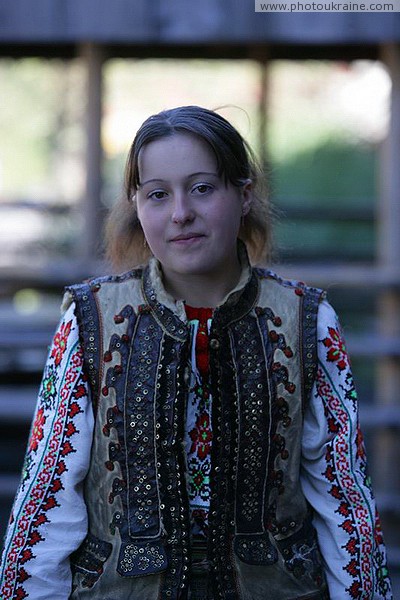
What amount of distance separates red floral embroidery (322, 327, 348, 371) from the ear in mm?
298

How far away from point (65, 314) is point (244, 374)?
380 mm

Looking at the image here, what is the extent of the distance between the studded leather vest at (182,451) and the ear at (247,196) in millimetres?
169

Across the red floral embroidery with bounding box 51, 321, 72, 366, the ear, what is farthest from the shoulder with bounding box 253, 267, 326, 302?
the red floral embroidery with bounding box 51, 321, 72, 366

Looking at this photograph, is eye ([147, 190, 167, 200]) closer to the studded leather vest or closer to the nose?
the nose

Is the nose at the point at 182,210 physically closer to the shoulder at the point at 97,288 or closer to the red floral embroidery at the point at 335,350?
the shoulder at the point at 97,288

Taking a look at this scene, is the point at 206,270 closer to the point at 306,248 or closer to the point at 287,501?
the point at 287,501

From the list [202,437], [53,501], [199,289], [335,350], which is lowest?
[53,501]

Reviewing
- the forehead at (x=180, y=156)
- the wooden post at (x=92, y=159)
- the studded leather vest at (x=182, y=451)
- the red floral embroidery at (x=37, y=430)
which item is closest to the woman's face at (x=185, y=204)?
the forehead at (x=180, y=156)

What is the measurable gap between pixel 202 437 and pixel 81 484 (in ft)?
0.83

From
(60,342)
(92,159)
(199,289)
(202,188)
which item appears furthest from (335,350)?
(92,159)

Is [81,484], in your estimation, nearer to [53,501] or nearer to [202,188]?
[53,501]

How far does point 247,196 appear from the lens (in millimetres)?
2064

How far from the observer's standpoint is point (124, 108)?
9.82 meters

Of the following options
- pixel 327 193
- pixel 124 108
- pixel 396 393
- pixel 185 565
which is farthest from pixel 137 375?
pixel 327 193
